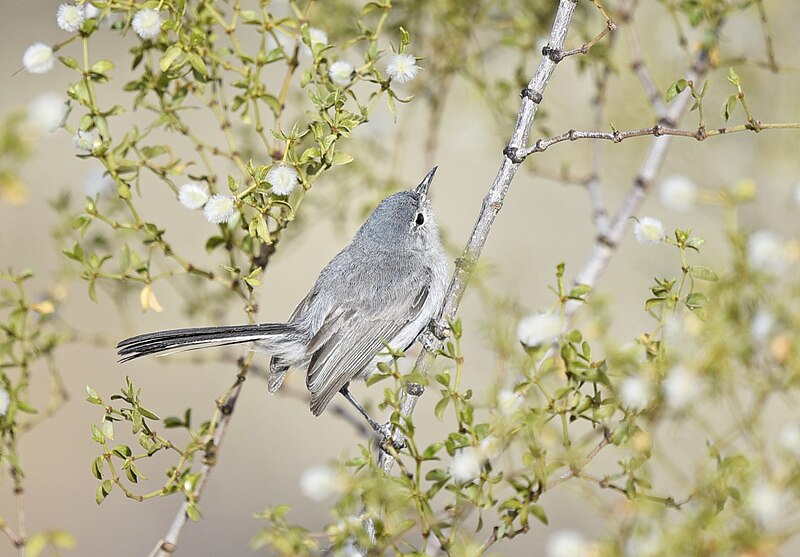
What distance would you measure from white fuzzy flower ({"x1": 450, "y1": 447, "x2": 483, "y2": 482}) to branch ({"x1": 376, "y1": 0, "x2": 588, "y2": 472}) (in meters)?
0.42

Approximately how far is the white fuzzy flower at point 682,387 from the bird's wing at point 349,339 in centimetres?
156

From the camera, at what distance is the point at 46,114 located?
1684 mm

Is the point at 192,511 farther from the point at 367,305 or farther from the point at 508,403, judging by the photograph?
the point at 367,305

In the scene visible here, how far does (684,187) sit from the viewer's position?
6.37 ft

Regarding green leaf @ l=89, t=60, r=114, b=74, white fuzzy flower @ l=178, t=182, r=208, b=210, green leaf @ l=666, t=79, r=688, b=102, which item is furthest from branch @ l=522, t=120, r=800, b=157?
green leaf @ l=89, t=60, r=114, b=74

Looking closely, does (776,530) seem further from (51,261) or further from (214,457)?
(51,261)

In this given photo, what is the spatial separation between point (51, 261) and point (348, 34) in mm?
3937

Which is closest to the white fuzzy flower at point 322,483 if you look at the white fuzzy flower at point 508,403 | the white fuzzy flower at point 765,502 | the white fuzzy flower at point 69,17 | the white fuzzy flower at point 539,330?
the white fuzzy flower at point 508,403

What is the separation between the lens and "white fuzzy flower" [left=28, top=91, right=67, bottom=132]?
1602 millimetres

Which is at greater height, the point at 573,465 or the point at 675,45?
the point at 675,45

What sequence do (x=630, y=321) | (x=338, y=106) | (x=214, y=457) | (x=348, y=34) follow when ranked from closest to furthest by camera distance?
(x=338, y=106) → (x=214, y=457) → (x=348, y=34) → (x=630, y=321)

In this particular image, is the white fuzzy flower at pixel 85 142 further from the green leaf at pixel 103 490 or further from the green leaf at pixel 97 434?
the green leaf at pixel 103 490

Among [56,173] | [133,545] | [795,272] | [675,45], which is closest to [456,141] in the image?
[675,45]

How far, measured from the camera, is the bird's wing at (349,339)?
9.19ft
